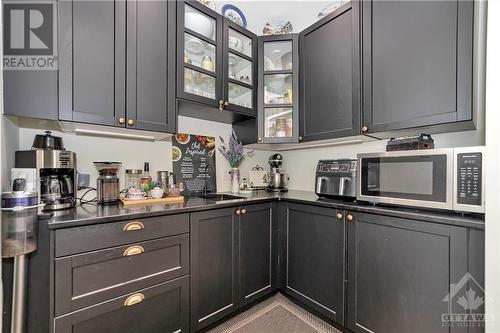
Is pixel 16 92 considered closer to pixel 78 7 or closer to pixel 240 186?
A: pixel 78 7

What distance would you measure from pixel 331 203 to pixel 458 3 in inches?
52.0

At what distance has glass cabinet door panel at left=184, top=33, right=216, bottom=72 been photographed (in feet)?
5.55

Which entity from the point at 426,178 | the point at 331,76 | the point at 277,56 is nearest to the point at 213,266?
the point at 426,178

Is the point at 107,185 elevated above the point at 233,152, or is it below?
below

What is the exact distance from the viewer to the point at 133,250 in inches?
45.8

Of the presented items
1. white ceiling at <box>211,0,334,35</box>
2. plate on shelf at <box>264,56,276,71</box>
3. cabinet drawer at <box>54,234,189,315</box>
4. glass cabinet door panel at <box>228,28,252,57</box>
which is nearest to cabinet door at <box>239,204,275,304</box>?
cabinet drawer at <box>54,234,189,315</box>

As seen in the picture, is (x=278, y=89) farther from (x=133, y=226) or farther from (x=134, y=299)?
(x=134, y=299)

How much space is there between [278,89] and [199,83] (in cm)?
81

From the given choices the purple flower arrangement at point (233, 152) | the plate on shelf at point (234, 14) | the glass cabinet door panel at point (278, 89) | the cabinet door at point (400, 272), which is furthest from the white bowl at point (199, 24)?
the cabinet door at point (400, 272)

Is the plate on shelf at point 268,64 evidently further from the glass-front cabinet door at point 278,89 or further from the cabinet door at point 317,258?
the cabinet door at point 317,258

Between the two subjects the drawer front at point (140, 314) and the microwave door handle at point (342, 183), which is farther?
the microwave door handle at point (342, 183)

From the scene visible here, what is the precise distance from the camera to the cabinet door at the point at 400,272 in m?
1.06

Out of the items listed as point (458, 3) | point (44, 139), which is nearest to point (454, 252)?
point (458, 3)

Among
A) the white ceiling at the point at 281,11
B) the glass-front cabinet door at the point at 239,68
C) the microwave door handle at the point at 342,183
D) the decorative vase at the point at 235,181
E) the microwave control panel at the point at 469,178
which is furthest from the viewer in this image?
the white ceiling at the point at 281,11
